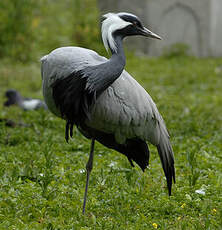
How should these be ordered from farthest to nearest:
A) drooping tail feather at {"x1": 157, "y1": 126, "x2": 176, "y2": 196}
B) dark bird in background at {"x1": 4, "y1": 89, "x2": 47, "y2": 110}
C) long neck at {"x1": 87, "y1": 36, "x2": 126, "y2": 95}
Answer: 1. dark bird in background at {"x1": 4, "y1": 89, "x2": 47, "y2": 110}
2. drooping tail feather at {"x1": 157, "y1": 126, "x2": 176, "y2": 196}
3. long neck at {"x1": 87, "y1": 36, "x2": 126, "y2": 95}

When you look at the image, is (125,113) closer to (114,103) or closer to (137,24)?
(114,103)

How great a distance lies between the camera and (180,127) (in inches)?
Result: 249

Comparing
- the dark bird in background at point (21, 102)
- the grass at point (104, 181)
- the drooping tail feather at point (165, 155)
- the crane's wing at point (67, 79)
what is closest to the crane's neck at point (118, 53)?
the crane's wing at point (67, 79)

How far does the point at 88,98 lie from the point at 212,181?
1.60 metres

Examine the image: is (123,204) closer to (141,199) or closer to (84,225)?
(141,199)

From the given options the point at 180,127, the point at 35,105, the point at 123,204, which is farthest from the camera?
the point at 35,105

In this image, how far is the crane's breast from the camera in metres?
3.61

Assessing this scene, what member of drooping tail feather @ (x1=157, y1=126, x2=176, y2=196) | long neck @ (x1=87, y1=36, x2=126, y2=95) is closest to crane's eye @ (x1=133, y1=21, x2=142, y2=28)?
long neck @ (x1=87, y1=36, x2=126, y2=95)

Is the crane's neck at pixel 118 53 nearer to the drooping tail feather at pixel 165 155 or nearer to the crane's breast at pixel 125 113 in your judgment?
the crane's breast at pixel 125 113

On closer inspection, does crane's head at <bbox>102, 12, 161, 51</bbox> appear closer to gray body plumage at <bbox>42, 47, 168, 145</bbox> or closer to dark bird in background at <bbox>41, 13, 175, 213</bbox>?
dark bird in background at <bbox>41, 13, 175, 213</bbox>

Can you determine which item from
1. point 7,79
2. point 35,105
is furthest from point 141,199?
point 7,79

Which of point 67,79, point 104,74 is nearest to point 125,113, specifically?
point 104,74

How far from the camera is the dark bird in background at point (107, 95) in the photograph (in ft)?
11.5

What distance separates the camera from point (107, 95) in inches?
142
